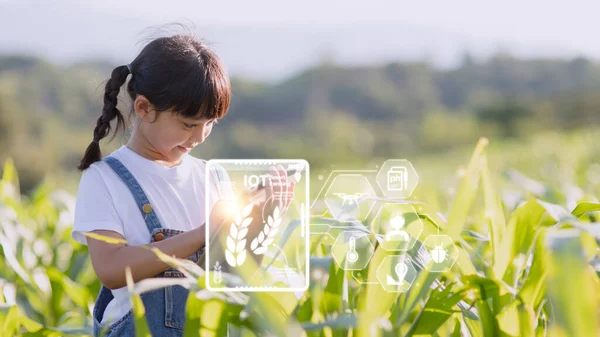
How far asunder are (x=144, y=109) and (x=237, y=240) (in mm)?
226

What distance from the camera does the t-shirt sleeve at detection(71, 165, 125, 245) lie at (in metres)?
0.67

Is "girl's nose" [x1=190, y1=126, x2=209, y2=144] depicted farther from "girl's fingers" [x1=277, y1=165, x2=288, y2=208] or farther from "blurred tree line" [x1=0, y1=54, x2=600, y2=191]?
"blurred tree line" [x1=0, y1=54, x2=600, y2=191]

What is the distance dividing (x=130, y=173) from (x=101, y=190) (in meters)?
0.03

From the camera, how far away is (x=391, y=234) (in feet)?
1.90

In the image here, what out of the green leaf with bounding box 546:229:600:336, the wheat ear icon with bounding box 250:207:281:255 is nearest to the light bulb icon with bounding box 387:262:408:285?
the wheat ear icon with bounding box 250:207:281:255

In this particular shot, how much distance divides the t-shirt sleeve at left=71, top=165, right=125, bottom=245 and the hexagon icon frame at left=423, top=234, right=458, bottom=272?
30 centimetres

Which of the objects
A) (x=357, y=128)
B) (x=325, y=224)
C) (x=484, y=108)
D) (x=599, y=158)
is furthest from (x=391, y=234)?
(x=357, y=128)

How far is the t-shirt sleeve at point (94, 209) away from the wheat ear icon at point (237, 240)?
0.18 m

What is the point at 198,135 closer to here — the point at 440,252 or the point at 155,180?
the point at 155,180

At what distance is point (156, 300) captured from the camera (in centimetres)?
69

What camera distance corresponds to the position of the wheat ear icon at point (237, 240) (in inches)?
21.2

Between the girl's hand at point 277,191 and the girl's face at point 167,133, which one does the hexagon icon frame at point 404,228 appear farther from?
the girl's face at point 167,133

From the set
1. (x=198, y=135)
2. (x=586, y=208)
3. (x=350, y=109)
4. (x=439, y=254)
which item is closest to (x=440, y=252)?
(x=439, y=254)

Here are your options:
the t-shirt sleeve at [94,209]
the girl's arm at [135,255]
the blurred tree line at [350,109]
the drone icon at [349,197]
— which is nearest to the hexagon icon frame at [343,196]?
the drone icon at [349,197]
